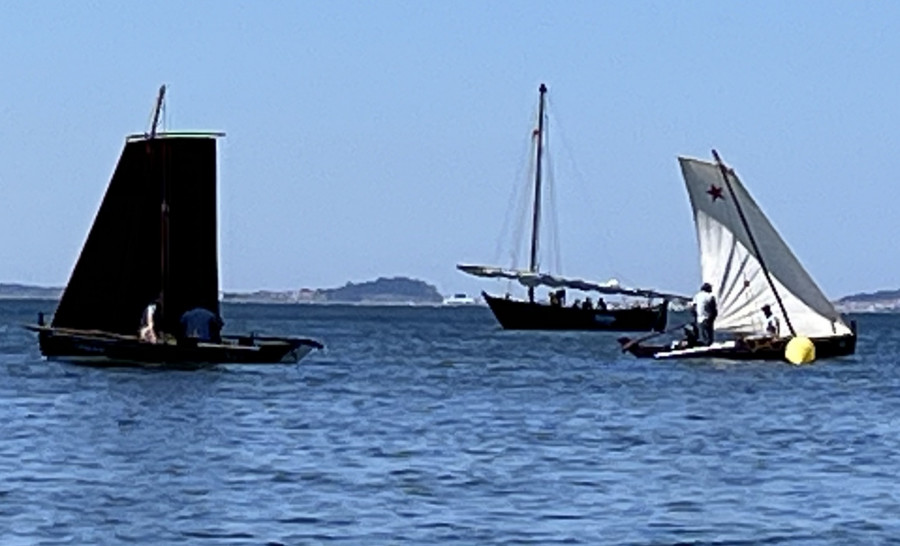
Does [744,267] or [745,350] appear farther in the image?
[744,267]

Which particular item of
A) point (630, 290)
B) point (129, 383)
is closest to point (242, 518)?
point (129, 383)

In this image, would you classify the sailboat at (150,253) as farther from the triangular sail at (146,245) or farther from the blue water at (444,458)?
the blue water at (444,458)

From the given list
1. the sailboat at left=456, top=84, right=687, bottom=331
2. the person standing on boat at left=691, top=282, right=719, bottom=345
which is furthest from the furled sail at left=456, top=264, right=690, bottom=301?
the person standing on boat at left=691, top=282, right=719, bottom=345

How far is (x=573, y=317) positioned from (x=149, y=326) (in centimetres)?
6981

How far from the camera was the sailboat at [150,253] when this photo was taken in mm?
57188

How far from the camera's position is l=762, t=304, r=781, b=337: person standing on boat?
67125 millimetres

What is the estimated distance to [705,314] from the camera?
66375 millimetres

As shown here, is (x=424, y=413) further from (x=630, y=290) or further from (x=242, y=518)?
(x=630, y=290)

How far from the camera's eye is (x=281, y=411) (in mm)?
46844

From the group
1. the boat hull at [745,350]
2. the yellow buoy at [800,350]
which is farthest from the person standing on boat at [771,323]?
the yellow buoy at [800,350]

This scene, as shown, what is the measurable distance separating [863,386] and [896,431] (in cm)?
1789

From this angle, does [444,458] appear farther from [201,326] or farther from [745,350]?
[745,350]

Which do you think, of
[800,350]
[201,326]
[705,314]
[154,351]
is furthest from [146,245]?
[800,350]

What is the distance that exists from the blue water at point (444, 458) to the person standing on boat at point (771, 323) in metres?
3.48
